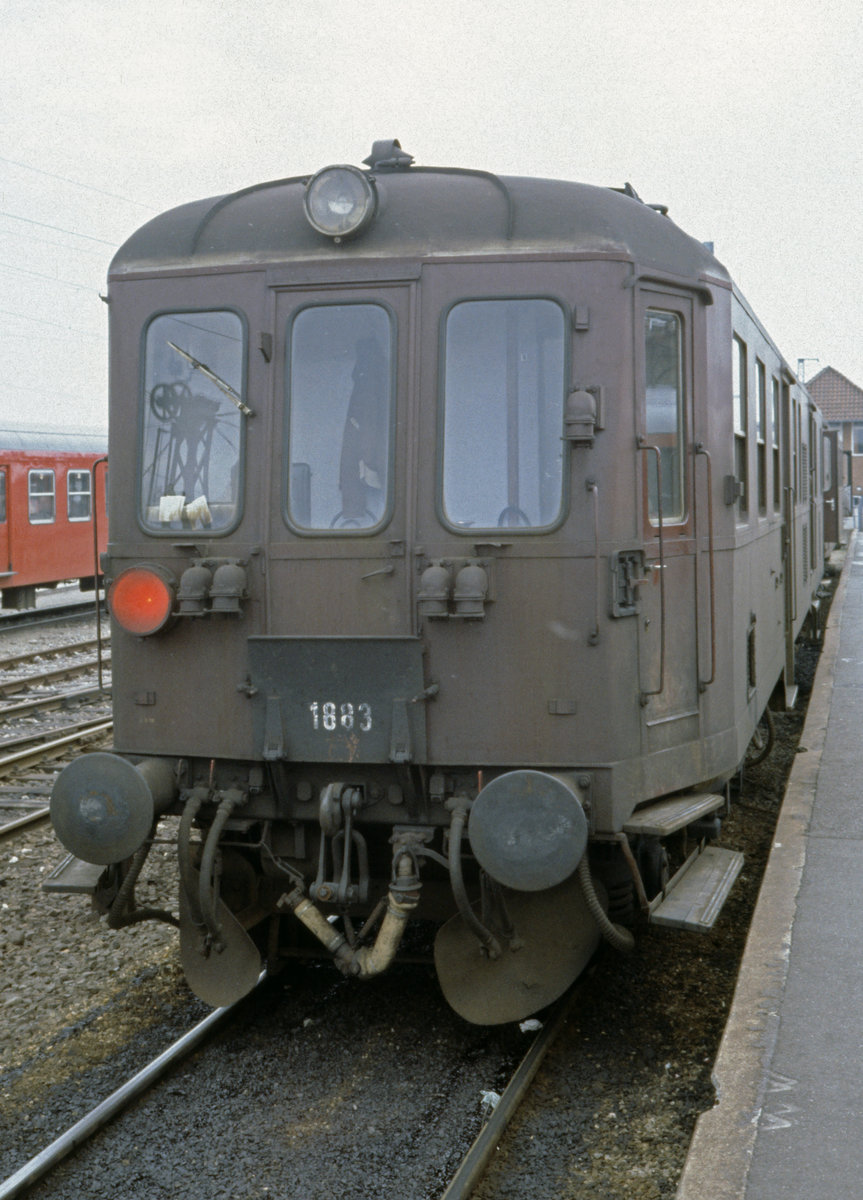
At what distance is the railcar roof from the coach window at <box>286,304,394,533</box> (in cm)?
28

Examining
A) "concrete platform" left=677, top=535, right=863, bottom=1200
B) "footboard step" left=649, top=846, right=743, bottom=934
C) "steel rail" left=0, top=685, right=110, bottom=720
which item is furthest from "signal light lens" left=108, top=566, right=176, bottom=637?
"steel rail" left=0, top=685, right=110, bottom=720

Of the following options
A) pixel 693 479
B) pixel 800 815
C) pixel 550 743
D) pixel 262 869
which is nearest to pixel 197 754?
pixel 262 869

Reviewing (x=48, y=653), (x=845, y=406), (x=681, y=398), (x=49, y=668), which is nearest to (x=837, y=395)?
(x=845, y=406)

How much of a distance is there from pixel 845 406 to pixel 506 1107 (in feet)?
215

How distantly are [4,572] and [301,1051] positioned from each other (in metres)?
16.3

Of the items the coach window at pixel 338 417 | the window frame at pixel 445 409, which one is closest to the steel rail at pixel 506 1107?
the window frame at pixel 445 409

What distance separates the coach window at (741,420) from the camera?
250 inches

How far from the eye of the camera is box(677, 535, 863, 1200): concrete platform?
11.9 ft

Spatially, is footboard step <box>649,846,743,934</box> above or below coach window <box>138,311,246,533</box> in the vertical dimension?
below

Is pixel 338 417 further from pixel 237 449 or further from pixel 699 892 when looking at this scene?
pixel 699 892

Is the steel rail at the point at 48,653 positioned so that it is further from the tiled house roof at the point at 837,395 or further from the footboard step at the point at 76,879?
the tiled house roof at the point at 837,395

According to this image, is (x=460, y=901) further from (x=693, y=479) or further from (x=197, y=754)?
(x=693, y=479)

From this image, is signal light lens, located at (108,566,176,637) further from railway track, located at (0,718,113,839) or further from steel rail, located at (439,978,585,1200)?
railway track, located at (0,718,113,839)

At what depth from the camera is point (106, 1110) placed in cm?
434
